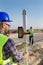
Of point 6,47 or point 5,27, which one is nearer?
point 6,47

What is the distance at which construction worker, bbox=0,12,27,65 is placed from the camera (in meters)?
3.84

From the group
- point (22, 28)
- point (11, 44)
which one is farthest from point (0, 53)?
point (22, 28)

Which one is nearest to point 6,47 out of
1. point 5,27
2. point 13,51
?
point 13,51

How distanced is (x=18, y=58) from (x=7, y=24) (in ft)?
1.99

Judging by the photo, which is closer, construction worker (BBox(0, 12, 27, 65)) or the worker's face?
construction worker (BBox(0, 12, 27, 65))

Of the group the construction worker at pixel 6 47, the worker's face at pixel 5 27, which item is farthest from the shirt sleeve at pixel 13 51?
the worker's face at pixel 5 27

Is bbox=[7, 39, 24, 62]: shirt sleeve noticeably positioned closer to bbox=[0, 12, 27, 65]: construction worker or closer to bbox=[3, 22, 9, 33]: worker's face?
bbox=[0, 12, 27, 65]: construction worker

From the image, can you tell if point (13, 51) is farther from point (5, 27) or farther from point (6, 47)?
point (5, 27)

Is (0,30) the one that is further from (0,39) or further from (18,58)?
(18,58)

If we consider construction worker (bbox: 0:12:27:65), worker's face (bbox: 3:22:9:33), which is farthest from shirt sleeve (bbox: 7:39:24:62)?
worker's face (bbox: 3:22:9:33)

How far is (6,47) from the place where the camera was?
3844 mm

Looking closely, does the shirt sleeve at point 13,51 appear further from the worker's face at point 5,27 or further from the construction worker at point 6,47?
the worker's face at point 5,27

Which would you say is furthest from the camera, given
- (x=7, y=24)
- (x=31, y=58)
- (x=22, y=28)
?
(x=31, y=58)

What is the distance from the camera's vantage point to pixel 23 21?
19.7 ft
